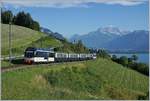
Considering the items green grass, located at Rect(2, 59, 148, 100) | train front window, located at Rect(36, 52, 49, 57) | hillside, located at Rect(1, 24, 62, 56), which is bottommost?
green grass, located at Rect(2, 59, 148, 100)

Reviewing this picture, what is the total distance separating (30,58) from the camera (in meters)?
56.0

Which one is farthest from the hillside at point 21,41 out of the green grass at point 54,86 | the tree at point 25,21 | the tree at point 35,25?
the tree at point 25,21

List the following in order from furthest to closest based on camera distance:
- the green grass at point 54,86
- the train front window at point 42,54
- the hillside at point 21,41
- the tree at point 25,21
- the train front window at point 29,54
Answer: the tree at point 25,21, the hillside at point 21,41, the train front window at point 42,54, the train front window at point 29,54, the green grass at point 54,86

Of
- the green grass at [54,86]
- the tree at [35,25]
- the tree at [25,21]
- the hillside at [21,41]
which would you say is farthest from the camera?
the tree at [25,21]

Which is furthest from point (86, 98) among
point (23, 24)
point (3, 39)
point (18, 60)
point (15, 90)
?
point (23, 24)

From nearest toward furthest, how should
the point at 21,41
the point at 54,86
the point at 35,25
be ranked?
the point at 54,86
the point at 21,41
the point at 35,25

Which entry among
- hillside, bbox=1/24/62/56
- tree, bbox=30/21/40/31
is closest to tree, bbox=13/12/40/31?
tree, bbox=30/21/40/31

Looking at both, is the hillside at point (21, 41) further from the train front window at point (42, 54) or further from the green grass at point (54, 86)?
the green grass at point (54, 86)

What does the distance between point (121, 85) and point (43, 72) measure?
20251 millimetres

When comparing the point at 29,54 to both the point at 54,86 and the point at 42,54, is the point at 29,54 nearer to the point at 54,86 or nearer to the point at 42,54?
the point at 42,54

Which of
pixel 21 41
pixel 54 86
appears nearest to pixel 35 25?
pixel 21 41

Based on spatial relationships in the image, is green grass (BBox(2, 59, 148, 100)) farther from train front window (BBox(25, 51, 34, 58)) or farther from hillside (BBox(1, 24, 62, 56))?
hillside (BBox(1, 24, 62, 56))

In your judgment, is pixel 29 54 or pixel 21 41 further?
pixel 21 41

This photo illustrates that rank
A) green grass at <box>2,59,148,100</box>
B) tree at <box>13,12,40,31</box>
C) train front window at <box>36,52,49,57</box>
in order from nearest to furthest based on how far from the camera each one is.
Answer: green grass at <box>2,59,148,100</box> → train front window at <box>36,52,49,57</box> → tree at <box>13,12,40,31</box>
